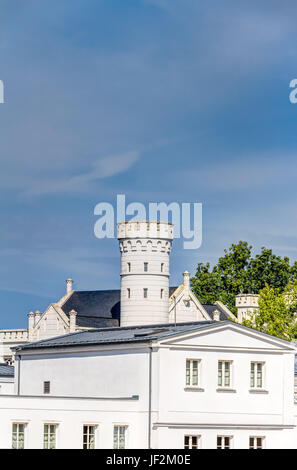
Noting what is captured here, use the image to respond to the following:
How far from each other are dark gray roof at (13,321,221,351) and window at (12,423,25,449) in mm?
7102

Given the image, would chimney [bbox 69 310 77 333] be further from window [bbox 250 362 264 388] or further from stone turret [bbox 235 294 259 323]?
window [bbox 250 362 264 388]

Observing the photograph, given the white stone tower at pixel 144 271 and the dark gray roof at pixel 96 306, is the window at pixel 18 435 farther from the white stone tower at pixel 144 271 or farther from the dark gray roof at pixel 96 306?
the dark gray roof at pixel 96 306

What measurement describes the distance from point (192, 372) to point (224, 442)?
3741mm

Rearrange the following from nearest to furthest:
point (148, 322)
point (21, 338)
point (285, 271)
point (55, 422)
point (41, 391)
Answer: point (55, 422), point (41, 391), point (148, 322), point (21, 338), point (285, 271)

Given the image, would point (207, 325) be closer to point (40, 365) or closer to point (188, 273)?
point (40, 365)

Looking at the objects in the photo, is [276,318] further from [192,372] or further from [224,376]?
[192,372]

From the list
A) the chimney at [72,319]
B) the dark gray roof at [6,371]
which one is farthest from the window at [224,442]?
the chimney at [72,319]

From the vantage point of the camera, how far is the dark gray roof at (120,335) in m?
58.6

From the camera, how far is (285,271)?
15525cm

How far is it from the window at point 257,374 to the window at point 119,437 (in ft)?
23.3

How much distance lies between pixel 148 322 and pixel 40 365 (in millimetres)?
51637

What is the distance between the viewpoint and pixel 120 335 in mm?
63094

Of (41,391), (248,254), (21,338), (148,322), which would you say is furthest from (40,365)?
(248,254)

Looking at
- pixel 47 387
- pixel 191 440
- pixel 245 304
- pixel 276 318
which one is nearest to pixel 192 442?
pixel 191 440
